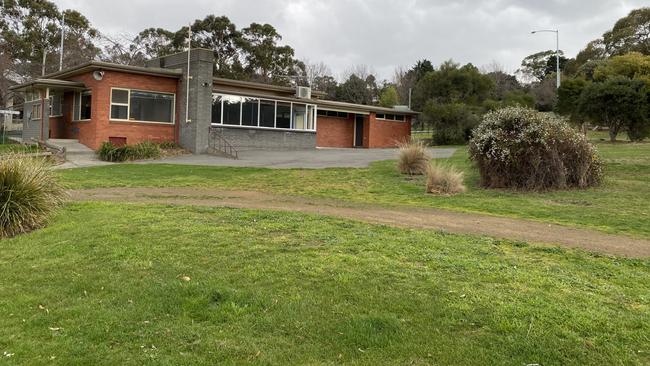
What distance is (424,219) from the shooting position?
9305 millimetres

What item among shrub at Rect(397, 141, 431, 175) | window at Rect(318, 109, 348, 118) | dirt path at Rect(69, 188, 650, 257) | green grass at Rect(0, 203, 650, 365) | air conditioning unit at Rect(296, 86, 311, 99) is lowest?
green grass at Rect(0, 203, 650, 365)

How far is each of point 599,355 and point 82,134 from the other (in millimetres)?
26707

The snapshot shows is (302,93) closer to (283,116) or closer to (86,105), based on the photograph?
(283,116)

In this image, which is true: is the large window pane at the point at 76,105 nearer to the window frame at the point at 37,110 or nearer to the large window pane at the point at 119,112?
the window frame at the point at 37,110

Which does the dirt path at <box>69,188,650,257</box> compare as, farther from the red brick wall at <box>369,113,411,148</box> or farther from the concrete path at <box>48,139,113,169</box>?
the red brick wall at <box>369,113,411,148</box>

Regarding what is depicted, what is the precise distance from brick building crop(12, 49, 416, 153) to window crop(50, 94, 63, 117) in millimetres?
47

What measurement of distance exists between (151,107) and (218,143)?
11.8 ft

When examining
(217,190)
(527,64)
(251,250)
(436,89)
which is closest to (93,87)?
(217,190)

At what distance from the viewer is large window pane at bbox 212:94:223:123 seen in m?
27.5

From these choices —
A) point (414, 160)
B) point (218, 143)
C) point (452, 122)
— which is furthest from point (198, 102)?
point (452, 122)

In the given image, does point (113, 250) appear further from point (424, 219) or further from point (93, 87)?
point (93, 87)

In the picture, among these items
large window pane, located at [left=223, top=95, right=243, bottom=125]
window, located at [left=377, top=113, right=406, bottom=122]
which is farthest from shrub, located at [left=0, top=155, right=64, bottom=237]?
window, located at [left=377, top=113, right=406, bottom=122]

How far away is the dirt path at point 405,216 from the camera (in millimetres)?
7613

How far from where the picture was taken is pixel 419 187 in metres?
14.3
